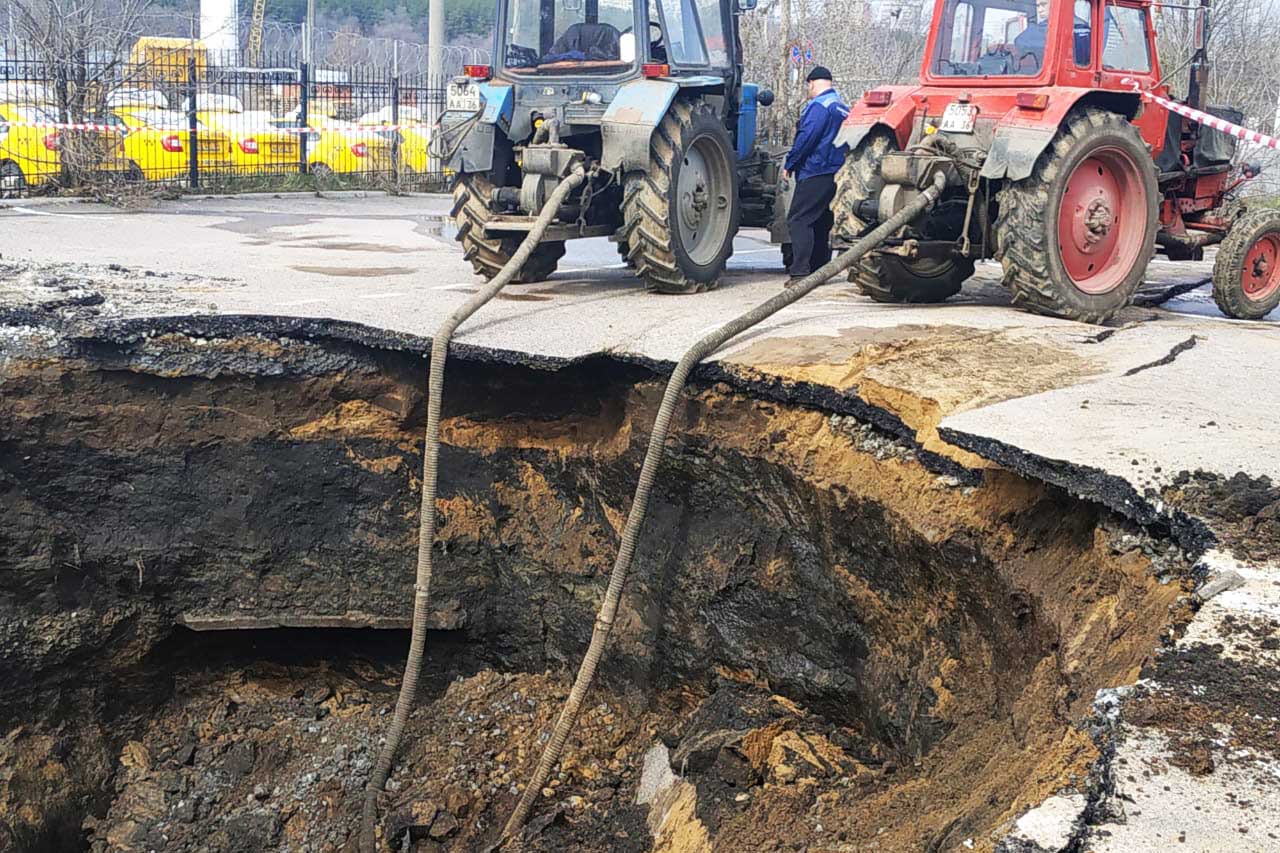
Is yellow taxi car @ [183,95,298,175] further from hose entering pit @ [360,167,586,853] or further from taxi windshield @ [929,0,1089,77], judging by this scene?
hose entering pit @ [360,167,586,853]

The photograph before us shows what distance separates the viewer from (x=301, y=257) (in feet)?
29.8

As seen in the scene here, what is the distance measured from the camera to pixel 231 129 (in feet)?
55.1

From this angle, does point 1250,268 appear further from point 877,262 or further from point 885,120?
point 885,120

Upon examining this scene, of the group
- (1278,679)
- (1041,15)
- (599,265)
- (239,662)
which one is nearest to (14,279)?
(239,662)

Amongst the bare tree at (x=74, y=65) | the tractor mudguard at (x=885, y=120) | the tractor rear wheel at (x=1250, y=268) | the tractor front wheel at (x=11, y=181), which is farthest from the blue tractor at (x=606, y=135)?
the tractor front wheel at (x=11, y=181)

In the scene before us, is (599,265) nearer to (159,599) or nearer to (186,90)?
(159,599)

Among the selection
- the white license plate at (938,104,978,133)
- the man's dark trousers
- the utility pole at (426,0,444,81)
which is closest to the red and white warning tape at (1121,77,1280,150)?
the white license plate at (938,104,978,133)

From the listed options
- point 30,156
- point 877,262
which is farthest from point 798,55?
point 877,262

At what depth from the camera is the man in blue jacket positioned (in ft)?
26.5

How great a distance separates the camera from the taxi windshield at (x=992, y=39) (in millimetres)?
6879

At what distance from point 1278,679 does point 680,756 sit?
3055 mm

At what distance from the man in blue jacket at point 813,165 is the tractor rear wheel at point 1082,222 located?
1693mm

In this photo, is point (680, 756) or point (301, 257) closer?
point (680, 756)

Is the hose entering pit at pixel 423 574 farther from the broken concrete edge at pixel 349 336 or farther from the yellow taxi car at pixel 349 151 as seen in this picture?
the yellow taxi car at pixel 349 151
